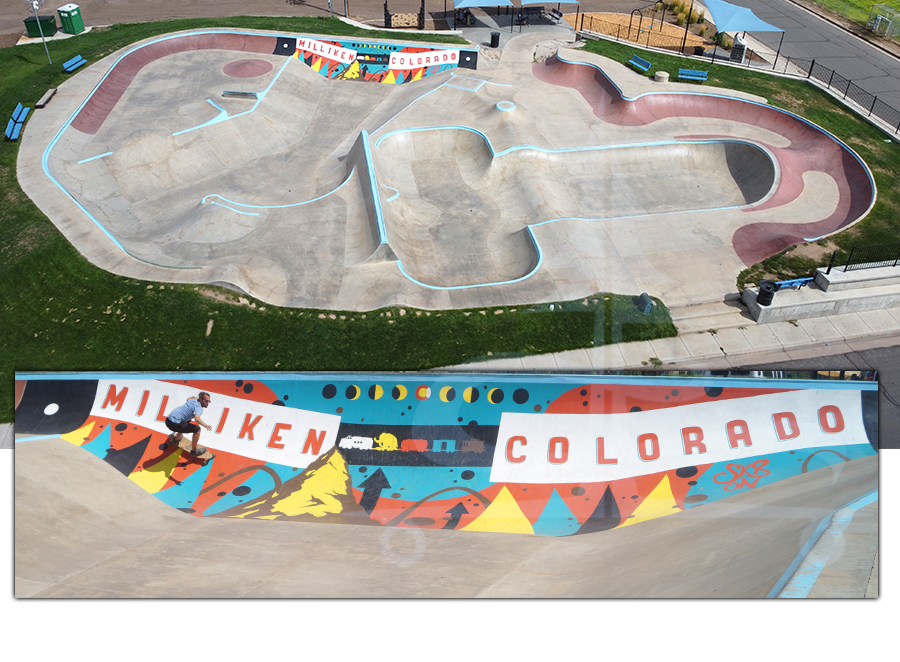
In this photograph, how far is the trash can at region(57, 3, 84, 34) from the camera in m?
36.0

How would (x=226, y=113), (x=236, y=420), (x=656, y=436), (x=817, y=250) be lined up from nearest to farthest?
(x=656, y=436), (x=236, y=420), (x=817, y=250), (x=226, y=113)

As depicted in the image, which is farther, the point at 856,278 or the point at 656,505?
the point at 856,278

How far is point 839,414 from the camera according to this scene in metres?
11.8

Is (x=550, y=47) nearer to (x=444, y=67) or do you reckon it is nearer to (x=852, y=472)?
(x=444, y=67)

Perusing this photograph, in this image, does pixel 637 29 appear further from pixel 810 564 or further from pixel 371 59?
pixel 810 564

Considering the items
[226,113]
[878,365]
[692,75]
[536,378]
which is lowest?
[878,365]

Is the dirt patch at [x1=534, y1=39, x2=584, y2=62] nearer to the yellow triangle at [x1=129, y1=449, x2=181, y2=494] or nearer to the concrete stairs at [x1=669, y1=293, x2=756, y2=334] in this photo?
the concrete stairs at [x1=669, y1=293, x2=756, y2=334]

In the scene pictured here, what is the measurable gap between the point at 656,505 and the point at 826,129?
25639 millimetres

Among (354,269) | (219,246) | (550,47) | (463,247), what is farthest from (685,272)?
(550,47)

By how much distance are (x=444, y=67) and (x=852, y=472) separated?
1162 inches

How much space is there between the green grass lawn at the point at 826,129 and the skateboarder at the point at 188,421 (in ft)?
54.8

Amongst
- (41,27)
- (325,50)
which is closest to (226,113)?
(325,50)

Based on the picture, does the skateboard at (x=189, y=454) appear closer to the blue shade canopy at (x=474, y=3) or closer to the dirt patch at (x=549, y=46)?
the dirt patch at (x=549, y=46)

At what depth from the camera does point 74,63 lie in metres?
31.4
